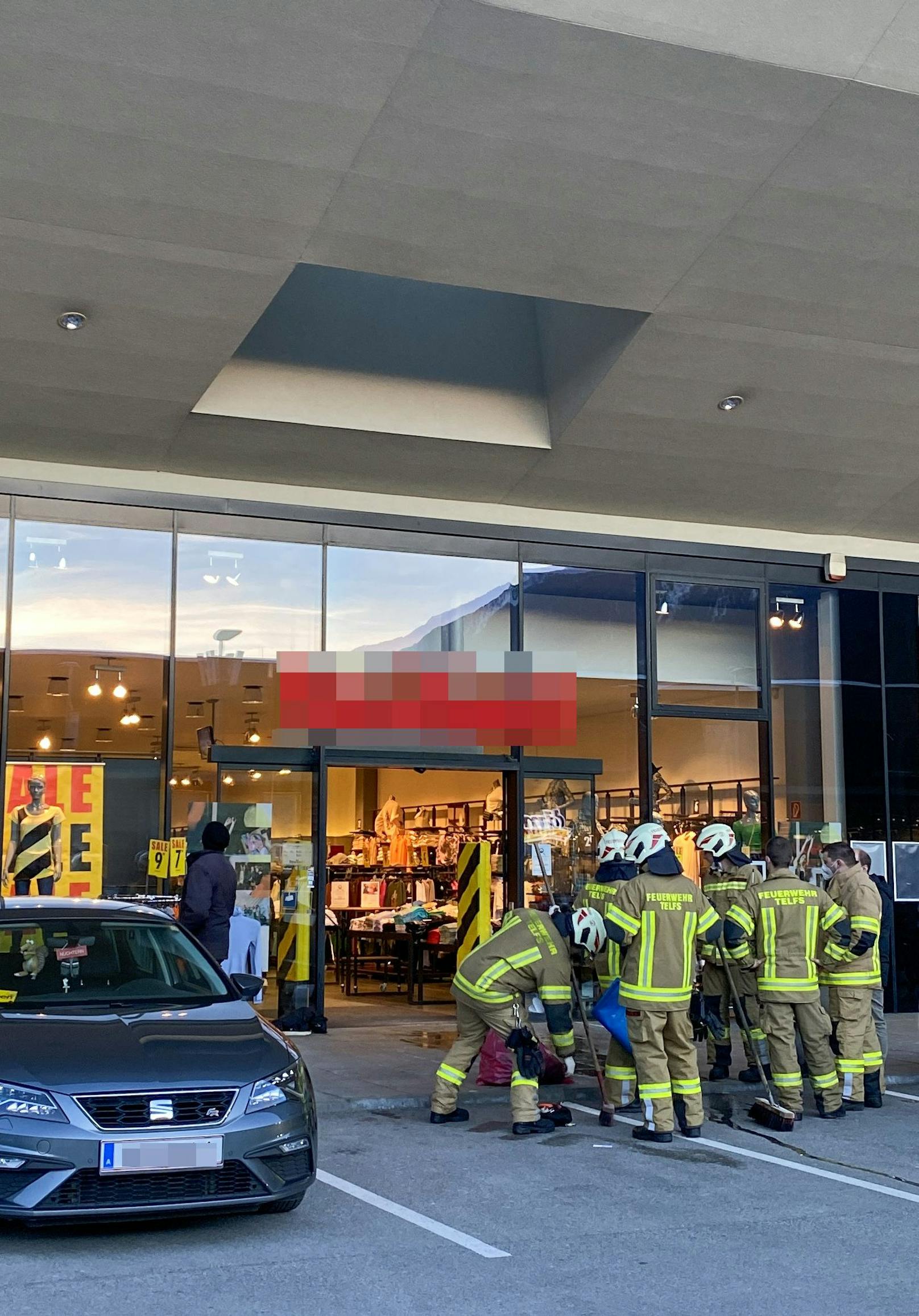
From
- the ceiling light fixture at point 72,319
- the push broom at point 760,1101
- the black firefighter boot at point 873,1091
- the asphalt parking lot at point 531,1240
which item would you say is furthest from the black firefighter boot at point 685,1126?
the ceiling light fixture at point 72,319

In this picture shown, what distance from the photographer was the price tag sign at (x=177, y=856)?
12.8m

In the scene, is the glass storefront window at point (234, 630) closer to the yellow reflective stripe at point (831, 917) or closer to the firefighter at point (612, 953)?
the firefighter at point (612, 953)

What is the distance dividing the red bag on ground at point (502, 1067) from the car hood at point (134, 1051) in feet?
12.9

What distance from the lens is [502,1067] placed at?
1025cm

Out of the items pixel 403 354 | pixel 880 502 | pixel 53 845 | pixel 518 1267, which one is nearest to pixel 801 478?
pixel 880 502

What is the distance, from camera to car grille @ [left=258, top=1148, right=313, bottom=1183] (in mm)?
5910

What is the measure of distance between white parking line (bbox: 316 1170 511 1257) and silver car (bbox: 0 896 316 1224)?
571 mm

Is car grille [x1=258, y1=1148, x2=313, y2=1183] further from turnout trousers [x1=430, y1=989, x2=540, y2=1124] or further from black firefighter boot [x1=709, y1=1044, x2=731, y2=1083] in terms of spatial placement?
black firefighter boot [x1=709, y1=1044, x2=731, y2=1083]

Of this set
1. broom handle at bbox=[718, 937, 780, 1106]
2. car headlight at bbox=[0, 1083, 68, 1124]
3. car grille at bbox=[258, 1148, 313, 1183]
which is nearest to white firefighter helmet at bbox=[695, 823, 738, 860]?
broom handle at bbox=[718, 937, 780, 1106]

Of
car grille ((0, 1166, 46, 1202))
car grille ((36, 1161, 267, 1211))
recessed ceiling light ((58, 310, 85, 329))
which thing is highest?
recessed ceiling light ((58, 310, 85, 329))

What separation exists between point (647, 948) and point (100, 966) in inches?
135

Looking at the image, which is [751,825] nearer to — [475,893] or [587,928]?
[475,893]

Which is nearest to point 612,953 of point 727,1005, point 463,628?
point 727,1005

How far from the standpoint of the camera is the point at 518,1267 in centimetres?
572
